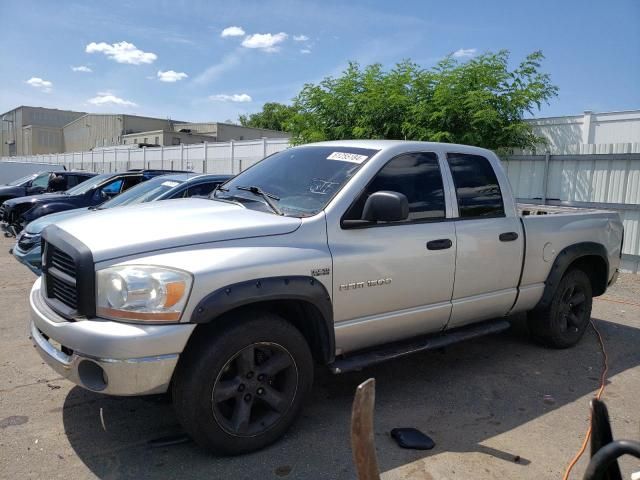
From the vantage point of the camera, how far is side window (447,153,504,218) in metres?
4.37

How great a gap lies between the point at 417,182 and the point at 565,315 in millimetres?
2532

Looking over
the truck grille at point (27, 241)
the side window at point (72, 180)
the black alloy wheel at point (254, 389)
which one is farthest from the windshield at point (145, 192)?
the side window at point (72, 180)

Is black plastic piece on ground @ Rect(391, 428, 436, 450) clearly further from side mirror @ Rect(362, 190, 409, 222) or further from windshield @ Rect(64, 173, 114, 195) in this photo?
windshield @ Rect(64, 173, 114, 195)

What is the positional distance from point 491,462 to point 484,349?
2281mm

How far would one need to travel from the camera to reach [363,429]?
77.4 inches

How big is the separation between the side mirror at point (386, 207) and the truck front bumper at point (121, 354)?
1415 millimetres

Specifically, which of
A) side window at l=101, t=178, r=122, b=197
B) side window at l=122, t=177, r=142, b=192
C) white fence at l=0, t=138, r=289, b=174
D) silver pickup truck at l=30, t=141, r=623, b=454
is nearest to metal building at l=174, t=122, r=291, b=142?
white fence at l=0, t=138, r=289, b=174

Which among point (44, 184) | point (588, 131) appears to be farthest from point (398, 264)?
point (44, 184)

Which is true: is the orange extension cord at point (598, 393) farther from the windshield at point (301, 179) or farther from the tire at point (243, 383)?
the windshield at point (301, 179)

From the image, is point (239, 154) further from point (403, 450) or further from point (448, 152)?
point (403, 450)

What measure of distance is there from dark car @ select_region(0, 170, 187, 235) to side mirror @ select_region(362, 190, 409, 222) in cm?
787

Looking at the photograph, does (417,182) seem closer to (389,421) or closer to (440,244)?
(440,244)

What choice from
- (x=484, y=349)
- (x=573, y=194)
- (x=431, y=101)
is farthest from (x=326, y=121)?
(x=484, y=349)

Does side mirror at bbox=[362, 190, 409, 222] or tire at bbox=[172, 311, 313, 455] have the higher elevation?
side mirror at bbox=[362, 190, 409, 222]
